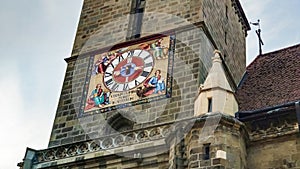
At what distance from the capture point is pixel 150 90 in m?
13.4

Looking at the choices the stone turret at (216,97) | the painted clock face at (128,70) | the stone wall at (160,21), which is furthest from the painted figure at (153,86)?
the stone turret at (216,97)

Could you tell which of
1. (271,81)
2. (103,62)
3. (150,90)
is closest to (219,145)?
(150,90)

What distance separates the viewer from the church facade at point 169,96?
1002cm

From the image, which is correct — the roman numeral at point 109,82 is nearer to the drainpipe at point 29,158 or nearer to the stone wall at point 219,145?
the drainpipe at point 29,158

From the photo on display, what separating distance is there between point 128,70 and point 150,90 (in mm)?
1042

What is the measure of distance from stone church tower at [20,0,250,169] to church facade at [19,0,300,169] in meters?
0.02

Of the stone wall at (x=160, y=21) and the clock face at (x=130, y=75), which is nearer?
the clock face at (x=130, y=75)

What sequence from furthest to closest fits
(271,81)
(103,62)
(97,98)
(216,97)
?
(103,62), (97,98), (271,81), (216,97)

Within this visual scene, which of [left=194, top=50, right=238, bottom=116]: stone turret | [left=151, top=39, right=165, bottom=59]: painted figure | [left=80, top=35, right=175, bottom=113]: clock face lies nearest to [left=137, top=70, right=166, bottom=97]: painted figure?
[left=80, top=35, right=175, bottom=113]: clock face

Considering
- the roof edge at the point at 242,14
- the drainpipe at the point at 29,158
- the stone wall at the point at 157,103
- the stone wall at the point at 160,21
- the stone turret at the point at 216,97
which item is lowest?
the drainpipe at the point at 29,158

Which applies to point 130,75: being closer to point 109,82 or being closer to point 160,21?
point 109,82

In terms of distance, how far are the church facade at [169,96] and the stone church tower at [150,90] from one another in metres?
0.02

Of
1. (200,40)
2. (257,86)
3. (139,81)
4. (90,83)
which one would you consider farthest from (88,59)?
(257,86)

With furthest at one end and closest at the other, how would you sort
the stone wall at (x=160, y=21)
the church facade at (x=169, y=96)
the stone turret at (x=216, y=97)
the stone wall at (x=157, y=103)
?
the stone wall at (x=160, y=21), the stone wall at (x=157, y=103), the stone turret at (x=216, y=97), the church facade at (x=169, y=96)
